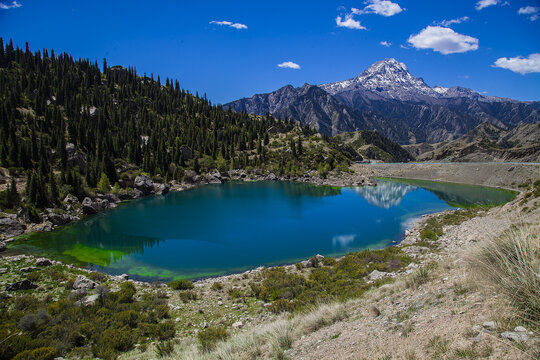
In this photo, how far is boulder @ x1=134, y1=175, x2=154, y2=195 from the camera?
5926cm

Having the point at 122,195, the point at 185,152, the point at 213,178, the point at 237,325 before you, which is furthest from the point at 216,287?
the point at 185,152

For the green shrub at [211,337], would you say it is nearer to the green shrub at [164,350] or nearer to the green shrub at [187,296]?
the green shrub at [164,350]

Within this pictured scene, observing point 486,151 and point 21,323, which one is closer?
point 21,323

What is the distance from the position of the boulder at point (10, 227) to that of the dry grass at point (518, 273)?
131ft

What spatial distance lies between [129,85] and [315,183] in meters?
94.6

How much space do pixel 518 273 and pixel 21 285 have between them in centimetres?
2144

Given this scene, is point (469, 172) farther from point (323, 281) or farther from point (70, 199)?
point (70, 199)

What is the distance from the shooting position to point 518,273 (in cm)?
439

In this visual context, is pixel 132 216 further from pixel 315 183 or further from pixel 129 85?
pixel 129 85

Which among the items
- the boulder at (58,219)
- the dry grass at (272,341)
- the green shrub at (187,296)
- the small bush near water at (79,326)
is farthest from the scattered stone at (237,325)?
the boulder at (58,219)

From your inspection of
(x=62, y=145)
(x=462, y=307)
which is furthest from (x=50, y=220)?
(x=462, y=307)

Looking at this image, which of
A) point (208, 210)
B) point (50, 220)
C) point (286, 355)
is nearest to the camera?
point (286, 355)

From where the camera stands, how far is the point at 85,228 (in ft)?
113

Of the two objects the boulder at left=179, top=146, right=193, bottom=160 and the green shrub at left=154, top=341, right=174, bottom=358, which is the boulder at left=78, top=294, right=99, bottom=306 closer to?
the green shrub at left=154, top=341, right=174, bottom=358
